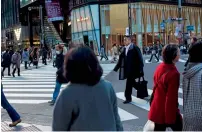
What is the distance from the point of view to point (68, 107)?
2498mm

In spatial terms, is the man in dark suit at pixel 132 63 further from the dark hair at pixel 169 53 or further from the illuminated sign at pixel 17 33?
the illuminated sign at pixel 17 33

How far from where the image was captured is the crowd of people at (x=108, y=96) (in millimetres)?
2525

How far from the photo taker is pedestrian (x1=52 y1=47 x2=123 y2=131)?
2.51 meters

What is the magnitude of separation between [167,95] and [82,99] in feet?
5.41

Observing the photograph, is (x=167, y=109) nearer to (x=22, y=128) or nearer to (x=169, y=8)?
(x=22, y=128)

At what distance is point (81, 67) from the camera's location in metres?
2.54

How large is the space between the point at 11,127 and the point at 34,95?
4.81 m

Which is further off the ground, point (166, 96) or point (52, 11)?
point (52, 11)

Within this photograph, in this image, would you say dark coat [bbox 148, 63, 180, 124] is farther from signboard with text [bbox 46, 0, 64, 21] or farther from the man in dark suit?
signboard with text [bbox 46, 0, 64, 21]

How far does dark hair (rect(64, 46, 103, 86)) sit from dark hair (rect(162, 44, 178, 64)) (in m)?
1.73

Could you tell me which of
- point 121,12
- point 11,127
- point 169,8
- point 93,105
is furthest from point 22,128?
point 169,8

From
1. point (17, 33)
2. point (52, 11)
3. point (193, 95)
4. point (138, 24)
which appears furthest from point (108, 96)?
point (17, 33)

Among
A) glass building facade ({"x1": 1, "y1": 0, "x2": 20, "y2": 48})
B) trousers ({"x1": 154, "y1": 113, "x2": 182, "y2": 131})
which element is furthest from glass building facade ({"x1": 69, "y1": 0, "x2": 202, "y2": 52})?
trousers ({"x1": 154, "y1": 113, "x2": 182, "y2": 131})

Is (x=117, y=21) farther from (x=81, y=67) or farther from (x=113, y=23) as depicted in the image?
(x=81, y=67)
